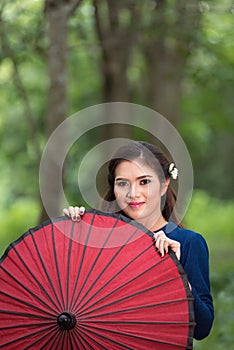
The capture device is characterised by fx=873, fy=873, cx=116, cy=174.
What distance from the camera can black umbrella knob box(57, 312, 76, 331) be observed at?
3268mm

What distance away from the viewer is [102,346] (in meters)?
3.29

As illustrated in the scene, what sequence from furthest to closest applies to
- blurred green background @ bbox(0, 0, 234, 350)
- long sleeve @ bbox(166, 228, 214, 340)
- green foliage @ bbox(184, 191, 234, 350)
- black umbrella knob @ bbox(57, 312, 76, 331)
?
blurred green background @ bbox(0, 0, 234, 350) → green foliage @ bbox(184, 191, 234, 350) → long sleeve @ bbox(166, 228, 214, 340) → black umbrella knob @ bbox(57, 312, 76, 331)

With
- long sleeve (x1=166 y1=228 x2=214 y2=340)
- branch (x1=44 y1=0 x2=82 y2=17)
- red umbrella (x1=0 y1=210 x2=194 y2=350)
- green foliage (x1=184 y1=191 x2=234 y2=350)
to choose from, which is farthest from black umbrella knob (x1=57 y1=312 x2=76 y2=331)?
branch (x1=44 y1=0 x2=82 y2=17)

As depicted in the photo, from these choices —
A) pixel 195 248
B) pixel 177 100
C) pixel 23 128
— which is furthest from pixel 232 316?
pixel 23 128

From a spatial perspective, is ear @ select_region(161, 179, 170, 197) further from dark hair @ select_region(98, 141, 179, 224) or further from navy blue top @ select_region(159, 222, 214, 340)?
navy blue top @ select_region(159, 222, 214, 340)

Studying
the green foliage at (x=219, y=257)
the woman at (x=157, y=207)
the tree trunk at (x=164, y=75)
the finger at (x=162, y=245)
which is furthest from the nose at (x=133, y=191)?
the tree trunk at (x=164, y=75)

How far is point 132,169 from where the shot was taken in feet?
11.5

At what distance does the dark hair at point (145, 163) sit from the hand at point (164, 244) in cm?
27

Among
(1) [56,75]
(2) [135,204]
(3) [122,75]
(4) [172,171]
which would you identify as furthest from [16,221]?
(2) [135,204]

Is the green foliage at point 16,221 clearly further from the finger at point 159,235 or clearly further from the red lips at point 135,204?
the finger at point 159,235

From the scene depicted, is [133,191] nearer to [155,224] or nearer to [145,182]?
[145,182]

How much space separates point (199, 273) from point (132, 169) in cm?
49

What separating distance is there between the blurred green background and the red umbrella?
287 centimetres

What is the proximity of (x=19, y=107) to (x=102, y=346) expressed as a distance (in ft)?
54.8
